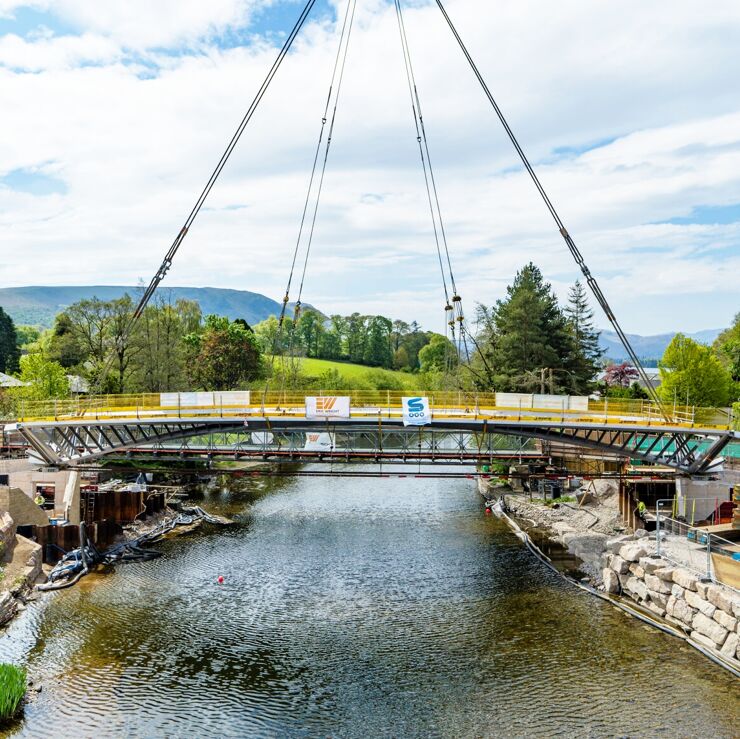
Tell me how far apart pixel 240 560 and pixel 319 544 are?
21.9 ft

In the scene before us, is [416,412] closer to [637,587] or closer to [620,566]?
[620,566]

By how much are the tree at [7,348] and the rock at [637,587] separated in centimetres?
11728

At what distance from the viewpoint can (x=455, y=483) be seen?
84438 millimetres

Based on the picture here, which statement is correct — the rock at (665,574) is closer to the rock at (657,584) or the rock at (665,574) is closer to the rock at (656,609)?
the rock at (657,584)

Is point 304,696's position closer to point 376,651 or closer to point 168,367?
point 376,651

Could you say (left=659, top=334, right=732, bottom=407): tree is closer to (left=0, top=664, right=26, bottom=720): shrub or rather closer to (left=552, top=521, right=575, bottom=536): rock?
(left=552, top=521, right=575, bottom=536): rock

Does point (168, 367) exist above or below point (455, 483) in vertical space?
above

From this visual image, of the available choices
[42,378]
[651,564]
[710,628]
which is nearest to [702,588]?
[710,628]

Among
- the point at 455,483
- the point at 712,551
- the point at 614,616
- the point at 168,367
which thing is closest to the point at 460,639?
the point at 614,616

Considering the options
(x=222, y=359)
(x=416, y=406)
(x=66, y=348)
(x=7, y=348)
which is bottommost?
(x=416, y=406)

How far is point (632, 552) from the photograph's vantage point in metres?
40.9

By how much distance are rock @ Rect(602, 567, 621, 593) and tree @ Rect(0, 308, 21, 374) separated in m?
116

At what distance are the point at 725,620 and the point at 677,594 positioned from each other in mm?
4084

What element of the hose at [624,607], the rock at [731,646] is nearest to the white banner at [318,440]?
the hose at [624,607]
